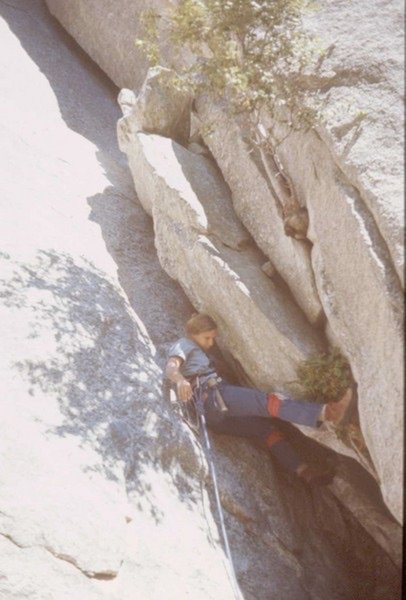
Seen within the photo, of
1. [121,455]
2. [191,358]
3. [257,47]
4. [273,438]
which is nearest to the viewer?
[121,455]

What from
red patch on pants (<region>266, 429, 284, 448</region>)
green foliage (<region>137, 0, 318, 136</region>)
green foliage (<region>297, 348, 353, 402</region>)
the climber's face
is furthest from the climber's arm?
green foliage (<region>137, 0, 318, 136</region>)

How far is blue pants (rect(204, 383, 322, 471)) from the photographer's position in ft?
24.6

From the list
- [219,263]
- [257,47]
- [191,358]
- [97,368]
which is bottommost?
[97,368]

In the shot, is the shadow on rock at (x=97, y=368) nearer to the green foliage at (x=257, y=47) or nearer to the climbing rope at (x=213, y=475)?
the climbing rope at (x=213, y=475)

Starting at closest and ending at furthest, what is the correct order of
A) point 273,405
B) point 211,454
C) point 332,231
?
point 332,231, point 273,405, point 211,454

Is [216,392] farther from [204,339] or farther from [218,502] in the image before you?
[218,502]

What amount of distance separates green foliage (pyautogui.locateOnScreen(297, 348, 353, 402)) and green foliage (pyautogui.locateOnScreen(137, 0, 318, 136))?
334 cm

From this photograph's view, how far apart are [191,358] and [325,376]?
7.16 feet

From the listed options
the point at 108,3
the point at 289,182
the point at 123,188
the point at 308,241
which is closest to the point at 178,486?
the point at 308,241

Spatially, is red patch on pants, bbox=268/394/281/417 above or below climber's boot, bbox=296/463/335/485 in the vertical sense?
above

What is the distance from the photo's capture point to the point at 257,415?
7902 mm

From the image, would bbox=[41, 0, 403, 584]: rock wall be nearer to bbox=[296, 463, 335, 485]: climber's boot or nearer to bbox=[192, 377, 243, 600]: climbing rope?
bbox=[192, 377, 243, 600]: climbing rope

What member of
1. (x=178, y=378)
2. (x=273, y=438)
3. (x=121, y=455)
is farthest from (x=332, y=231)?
(x=121, y=455)

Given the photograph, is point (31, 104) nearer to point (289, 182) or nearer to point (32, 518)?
point (289, 182)
